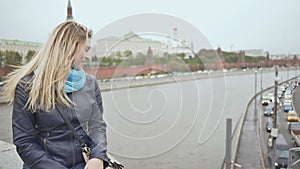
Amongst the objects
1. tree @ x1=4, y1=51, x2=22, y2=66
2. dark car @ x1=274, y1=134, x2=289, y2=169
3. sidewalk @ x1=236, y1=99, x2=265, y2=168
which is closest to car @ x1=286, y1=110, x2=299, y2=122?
sidewalk @ x1=236, y1=99, x2=265, y2=168

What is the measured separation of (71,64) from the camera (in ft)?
1.25

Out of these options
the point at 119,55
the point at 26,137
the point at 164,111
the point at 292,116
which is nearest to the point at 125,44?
the point at 119,55

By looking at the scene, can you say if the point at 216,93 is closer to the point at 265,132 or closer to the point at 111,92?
the point at 111,92

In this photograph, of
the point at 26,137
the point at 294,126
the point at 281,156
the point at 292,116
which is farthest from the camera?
the point at 292,116

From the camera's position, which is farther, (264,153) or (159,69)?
(264,153)

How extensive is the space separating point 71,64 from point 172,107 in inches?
9.2

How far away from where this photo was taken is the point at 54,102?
1.20 ft

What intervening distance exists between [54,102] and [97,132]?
0.27ft

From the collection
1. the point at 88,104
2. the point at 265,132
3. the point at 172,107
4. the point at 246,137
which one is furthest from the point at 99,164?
the point at 265,132

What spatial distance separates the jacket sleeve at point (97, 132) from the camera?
0.40 meters

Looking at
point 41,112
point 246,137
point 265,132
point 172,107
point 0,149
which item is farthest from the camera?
point 265,132

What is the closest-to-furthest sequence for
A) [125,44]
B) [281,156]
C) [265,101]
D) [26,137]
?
[26,137], [125,44], [281,156], [265,101]

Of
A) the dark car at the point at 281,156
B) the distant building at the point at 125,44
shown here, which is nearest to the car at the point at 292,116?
the dark car at the point at 281,156

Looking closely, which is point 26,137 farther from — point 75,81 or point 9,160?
point 9,160
